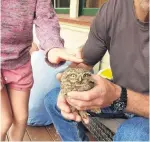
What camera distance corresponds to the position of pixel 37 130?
1.95 m

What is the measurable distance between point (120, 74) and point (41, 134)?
0.78 metres

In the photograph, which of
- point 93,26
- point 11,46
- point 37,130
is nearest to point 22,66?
point 11,46

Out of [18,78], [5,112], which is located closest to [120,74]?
[18,78]

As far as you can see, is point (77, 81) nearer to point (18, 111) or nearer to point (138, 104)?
point (138, 104)

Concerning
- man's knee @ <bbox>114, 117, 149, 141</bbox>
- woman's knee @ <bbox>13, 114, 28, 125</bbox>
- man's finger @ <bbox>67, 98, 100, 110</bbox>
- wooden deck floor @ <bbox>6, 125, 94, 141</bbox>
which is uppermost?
man's finger @ <bbox>67, 98, 100, 110</bbox>

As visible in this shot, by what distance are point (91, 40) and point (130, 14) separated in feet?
0.84

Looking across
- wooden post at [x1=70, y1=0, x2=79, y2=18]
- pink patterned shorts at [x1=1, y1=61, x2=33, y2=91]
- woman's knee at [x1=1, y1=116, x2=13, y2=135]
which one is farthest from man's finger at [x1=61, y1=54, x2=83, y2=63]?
wooden post at [x1=70, y1=0, x2=79, y2=18]

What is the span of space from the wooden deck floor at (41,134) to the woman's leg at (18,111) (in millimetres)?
278

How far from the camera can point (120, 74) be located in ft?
4.54

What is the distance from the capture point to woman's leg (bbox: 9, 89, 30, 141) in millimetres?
1454

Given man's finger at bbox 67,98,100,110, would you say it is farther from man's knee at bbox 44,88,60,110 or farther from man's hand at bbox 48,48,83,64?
man's knee at bbox 44,88,60,110

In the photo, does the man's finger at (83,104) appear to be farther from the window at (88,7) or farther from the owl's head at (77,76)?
the window at (88,7)

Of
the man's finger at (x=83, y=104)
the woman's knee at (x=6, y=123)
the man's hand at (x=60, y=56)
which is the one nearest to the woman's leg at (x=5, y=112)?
the woman's knee at (x=6, y=123)

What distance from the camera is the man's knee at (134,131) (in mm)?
1134
